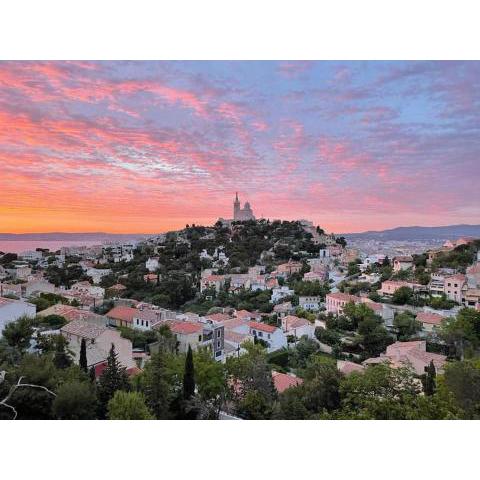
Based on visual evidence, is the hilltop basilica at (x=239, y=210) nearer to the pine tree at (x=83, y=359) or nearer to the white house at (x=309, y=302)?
the white house at (x=309, y=302)

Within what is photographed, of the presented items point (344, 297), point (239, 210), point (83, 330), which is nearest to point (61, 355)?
point (83, 330)

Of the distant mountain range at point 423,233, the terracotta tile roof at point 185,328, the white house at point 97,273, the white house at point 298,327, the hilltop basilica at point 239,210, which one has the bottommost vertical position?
the white house at point 298,327

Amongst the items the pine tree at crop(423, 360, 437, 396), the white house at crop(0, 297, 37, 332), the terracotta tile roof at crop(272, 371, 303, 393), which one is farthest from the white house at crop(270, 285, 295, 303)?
the white house at crop(0, 297, 37, 332)

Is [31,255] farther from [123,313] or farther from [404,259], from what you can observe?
[404,259]

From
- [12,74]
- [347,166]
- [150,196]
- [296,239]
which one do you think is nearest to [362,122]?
[347,166]

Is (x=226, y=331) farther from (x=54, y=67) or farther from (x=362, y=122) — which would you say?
(x=54, y=67)

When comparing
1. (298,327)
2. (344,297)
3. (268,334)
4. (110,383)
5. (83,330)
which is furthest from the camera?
(344,297)

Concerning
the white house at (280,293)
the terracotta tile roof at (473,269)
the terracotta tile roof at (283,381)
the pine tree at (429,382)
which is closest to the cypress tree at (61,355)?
the terracotta tile roof at (283,381)

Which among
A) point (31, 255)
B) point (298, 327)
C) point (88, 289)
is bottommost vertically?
point (298, 327)
